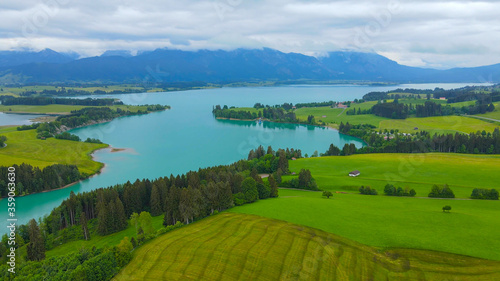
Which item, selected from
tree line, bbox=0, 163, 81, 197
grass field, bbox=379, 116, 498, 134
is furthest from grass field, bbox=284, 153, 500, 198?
tree line, bbox=0, 163, 81, 197

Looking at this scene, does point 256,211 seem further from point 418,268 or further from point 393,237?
point 418,268

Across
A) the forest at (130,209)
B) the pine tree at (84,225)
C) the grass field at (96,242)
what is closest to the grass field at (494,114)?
the forest at (130,209)

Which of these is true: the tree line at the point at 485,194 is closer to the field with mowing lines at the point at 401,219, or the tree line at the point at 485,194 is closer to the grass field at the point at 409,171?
the grass field at the point at 409,171

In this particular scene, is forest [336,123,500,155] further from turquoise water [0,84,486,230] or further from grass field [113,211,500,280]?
grass field [113,211,500,280]

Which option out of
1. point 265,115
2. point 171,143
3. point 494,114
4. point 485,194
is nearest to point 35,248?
point 485,194

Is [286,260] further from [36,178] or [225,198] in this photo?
[36,178]

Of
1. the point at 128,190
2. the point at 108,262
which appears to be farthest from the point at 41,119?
the point at 108,262
